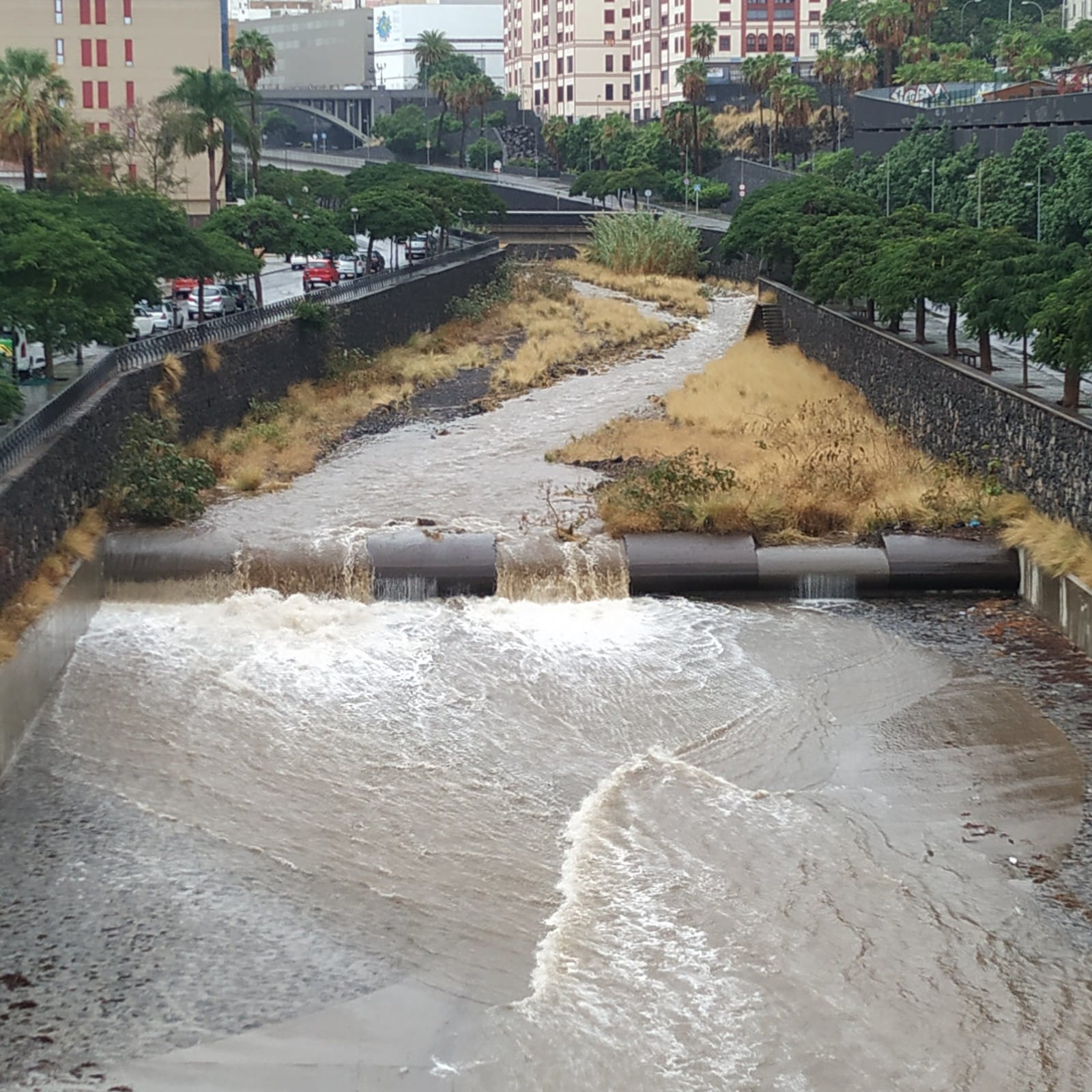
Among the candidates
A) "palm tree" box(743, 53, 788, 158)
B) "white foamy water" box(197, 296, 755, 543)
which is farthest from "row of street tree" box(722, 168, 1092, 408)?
"palm tree" box(743, 53, 788, 158)

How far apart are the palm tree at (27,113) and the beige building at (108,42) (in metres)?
25.1

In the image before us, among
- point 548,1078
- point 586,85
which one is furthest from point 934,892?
point 586,85

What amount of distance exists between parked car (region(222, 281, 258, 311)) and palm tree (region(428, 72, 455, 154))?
89.9 meters

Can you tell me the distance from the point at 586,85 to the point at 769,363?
352 feet

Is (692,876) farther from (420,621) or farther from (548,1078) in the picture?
(420,621)

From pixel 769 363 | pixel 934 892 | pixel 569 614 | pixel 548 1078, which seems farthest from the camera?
pixel 769 363

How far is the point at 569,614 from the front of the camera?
23.3m

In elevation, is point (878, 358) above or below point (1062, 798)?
above

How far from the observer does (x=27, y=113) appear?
5712 centimetres

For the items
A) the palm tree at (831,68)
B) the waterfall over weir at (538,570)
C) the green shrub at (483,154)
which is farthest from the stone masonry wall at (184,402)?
the green shrub at (483,154)

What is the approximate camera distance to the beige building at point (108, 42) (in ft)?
278

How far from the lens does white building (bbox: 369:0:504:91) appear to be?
190375 millimetres

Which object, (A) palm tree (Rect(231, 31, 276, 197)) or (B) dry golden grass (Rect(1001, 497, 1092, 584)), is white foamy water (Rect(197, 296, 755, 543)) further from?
(A) palm tree (Rect(231, 31, 276, 197))

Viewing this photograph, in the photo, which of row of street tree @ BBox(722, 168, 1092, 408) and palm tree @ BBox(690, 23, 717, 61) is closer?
row of street tree @ BBox(722, 168, 1092, 408)
